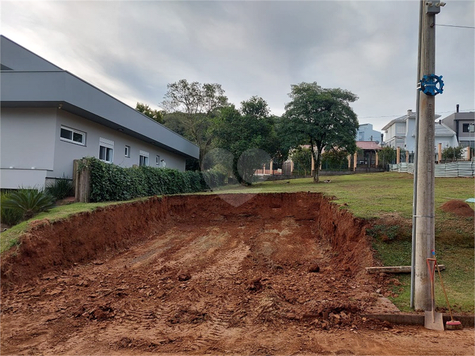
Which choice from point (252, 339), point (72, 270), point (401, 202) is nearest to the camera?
point (252, 339)

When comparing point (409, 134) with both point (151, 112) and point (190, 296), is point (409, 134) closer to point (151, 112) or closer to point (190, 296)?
point (151, 112)

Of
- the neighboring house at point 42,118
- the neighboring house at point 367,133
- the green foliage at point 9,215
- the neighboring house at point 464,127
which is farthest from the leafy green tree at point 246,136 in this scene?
the neighboring house at point 367,133

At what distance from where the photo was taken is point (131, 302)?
17.2ft

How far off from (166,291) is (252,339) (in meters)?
2.29

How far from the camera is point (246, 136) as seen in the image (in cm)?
2647

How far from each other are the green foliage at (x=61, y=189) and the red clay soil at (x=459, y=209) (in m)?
12.1

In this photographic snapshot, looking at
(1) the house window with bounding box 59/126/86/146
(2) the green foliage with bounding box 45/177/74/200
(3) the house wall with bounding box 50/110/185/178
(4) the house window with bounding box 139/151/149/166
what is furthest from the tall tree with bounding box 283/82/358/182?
(2) the green foliage with bounding box 45/177/74/200

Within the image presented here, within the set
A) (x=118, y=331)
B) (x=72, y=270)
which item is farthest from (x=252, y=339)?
(x=72, y=270)

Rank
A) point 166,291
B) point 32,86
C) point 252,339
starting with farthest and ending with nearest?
point 32,86
point 166,291
point 252,339

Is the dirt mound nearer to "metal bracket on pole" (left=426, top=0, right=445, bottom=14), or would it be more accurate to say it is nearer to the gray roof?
"metal bracket on pole" (left=426, top=0, right=445, bottom=14)

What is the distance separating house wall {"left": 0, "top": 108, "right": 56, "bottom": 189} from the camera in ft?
36.9

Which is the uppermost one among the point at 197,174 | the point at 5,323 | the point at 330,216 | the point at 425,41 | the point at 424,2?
the point at 424,2

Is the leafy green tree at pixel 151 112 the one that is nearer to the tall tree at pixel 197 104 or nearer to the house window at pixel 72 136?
the tall tree at pixel 197 104

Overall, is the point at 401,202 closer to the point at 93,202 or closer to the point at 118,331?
the point at 118,331
